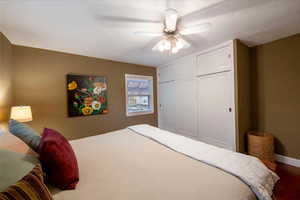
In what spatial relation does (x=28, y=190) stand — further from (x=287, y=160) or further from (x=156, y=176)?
(x=287, y=160)

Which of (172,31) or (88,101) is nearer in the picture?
(172,31)

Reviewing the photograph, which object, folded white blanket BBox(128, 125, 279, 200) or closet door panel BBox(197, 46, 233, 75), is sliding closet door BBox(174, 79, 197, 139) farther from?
folded white blanket BBox(128, 125, 279, 200)

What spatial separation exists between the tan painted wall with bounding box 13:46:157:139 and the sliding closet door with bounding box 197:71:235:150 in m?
2.12

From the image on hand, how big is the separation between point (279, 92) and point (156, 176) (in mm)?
2845

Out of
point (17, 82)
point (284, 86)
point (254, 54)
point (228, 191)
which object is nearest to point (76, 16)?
point (17, 82)

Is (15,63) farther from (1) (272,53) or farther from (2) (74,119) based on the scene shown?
(1) (272,53)

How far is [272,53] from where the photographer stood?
2.43m

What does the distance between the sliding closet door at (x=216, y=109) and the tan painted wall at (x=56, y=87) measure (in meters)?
2.12

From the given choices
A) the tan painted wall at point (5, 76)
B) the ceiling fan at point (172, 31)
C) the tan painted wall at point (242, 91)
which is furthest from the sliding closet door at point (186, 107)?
the tan painted wall at point (5, 76)

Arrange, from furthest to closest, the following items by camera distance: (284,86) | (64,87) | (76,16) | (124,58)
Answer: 1. (124,58)
2. (64,87)
3. (284,86)
4. (76,16)

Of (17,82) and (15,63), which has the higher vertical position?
(15,63)

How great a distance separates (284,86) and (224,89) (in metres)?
0.99

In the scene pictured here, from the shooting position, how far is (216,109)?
8.77ft

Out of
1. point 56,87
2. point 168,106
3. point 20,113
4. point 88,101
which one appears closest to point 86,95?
point 88,101
